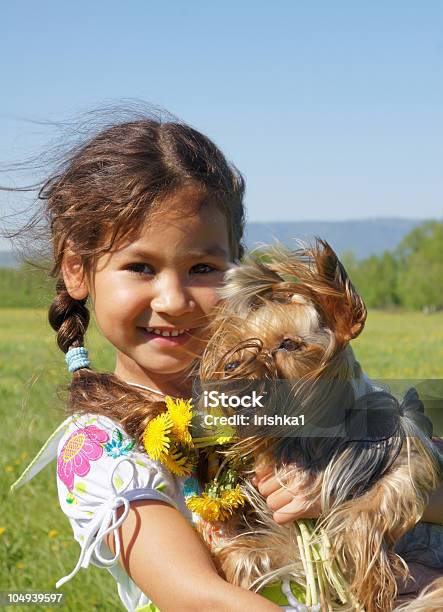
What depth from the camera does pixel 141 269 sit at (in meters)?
2.94

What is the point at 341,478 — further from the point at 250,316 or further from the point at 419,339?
the point at 419,339

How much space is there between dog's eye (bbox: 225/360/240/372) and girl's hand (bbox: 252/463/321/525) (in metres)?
0.34

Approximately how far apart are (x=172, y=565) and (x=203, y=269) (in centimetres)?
93

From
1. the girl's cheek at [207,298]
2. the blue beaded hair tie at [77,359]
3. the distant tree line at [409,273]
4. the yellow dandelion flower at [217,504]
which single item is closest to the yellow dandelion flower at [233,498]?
the yellow dandelion flower at [217,504]

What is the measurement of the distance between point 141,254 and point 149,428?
544 mm

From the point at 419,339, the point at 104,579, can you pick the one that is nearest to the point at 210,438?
the point at 104,579

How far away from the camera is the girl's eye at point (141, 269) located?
293 centimetres

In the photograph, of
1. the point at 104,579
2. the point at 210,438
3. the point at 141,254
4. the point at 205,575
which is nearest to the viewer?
the point at 205,575

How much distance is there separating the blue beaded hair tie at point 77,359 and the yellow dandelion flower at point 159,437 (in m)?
0.62

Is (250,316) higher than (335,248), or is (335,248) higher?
(335,248)

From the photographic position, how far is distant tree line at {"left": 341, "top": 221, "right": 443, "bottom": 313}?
A: 51719mm

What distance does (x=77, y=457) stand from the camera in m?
2.84

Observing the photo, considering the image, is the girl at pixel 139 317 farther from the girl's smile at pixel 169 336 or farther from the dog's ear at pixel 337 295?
the dog's ear at pixel 337 295

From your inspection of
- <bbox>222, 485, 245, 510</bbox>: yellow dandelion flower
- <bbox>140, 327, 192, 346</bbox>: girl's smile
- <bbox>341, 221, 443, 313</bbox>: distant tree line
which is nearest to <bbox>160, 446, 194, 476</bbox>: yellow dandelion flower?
<bbox>222, 485, 245, 510</bbox>: yellow dandelion flower
